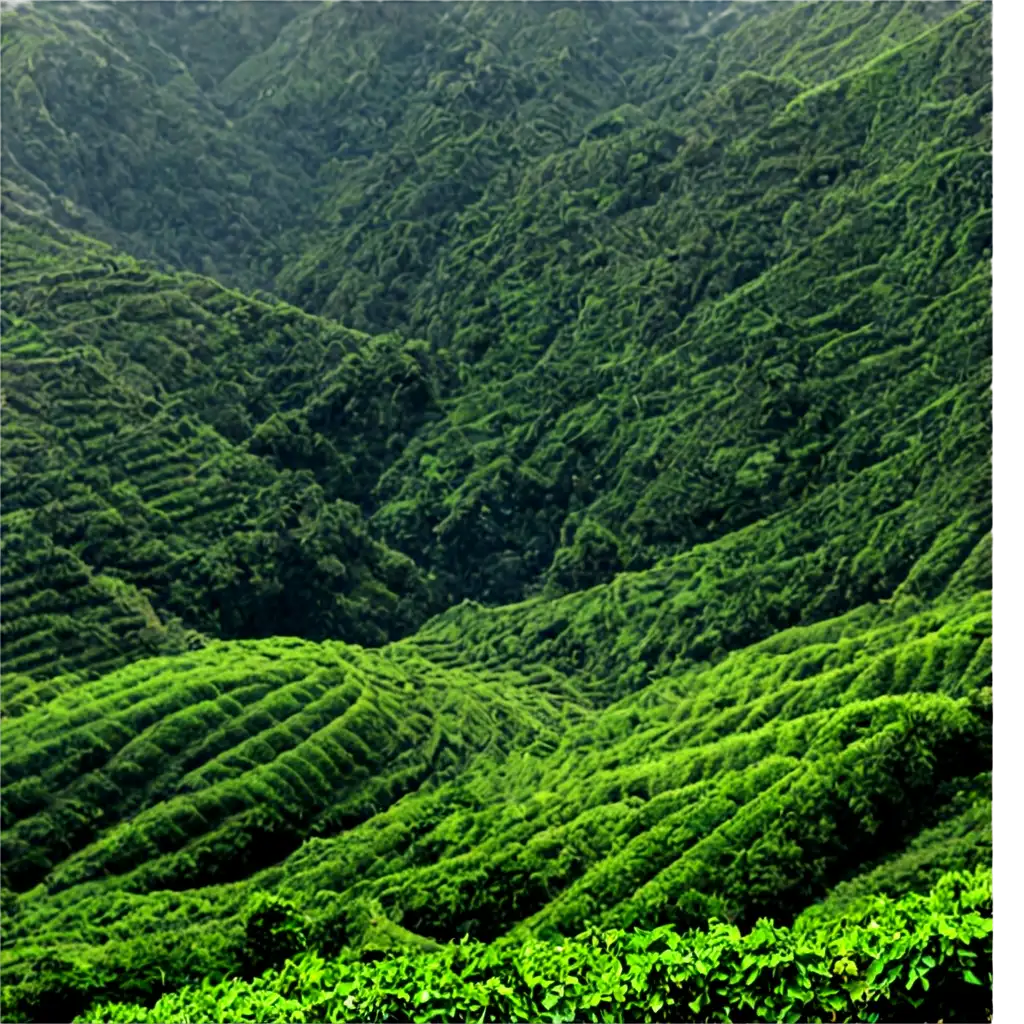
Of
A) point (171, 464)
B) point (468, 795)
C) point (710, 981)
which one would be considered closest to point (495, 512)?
point (171, 464)

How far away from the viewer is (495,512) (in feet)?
65.3

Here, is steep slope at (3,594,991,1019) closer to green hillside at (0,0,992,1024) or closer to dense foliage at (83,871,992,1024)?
green hillside at (0,0,992,1024)

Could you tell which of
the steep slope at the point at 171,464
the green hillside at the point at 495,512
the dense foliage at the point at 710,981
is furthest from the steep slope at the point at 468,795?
the dense foliage at the point at 710,981

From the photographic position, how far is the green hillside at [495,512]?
10.3 metres

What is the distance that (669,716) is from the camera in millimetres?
14797

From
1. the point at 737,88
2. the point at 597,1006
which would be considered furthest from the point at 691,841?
the point at 737,88

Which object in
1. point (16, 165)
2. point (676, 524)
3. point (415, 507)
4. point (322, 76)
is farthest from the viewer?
point (322, 76)

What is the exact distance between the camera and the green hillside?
10.3m

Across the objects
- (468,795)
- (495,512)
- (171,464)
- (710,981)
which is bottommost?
(710,981)

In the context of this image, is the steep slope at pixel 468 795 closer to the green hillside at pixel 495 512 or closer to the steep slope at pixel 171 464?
the green hillside at pixel 495 512

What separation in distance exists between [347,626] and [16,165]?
37.5ft

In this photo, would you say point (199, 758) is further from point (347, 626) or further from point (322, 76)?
point (322, 76)

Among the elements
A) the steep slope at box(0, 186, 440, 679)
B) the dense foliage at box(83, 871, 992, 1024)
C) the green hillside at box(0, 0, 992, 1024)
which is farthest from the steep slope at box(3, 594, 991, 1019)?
the dense foliage at box(83, 871, 992, 1024)

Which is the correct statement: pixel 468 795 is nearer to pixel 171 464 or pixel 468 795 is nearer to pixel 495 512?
pixel 495 512
